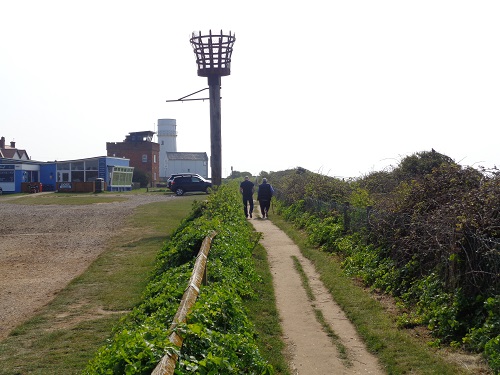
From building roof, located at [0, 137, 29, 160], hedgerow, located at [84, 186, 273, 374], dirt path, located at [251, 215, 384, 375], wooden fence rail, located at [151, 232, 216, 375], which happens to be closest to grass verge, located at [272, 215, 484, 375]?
dirt path, located at [251, 215, 384, 375]

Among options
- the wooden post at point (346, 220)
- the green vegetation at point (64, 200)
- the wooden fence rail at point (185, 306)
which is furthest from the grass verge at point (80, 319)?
the green vegetation at point (64, 200)

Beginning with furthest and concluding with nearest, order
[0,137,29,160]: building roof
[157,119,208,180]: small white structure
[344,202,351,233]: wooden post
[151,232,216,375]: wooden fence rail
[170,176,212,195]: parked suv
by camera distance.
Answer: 1. [157,119,208,180]: small white structure
2. [0,137,29,160]: building roof
3. [170,176,212,195]: parked suv
4. [344,202,351,233]: wooden post
5. [151,232,216,375]: wooden fence rail

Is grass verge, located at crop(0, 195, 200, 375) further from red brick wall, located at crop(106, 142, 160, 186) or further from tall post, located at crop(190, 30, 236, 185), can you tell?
red brick wall, located at crop(106, 142, 160, 186)

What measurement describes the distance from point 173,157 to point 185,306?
92868 mm

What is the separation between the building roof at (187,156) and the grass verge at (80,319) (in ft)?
266

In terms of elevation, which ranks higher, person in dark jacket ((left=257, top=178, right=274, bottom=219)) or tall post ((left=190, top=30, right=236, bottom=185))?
tall post ((left=190, top=30, right=236, bottom=185))

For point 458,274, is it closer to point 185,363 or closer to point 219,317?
point 219,317

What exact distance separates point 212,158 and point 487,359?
18.6 m

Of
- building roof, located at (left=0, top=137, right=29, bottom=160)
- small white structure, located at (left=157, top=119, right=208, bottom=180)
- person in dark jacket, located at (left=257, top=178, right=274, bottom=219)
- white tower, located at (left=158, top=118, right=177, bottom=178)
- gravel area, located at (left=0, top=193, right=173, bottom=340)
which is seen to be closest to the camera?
gravel area, located at (left=0, top=193, right=173, bottom=340)

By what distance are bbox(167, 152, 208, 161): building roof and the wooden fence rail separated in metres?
88.3

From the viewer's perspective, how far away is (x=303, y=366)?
23.5 ft

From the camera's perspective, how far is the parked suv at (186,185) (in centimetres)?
5072

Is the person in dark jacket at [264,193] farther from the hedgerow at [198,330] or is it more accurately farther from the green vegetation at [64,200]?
the green vegetation at [64,200]

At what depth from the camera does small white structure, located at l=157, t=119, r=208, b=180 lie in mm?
97250
